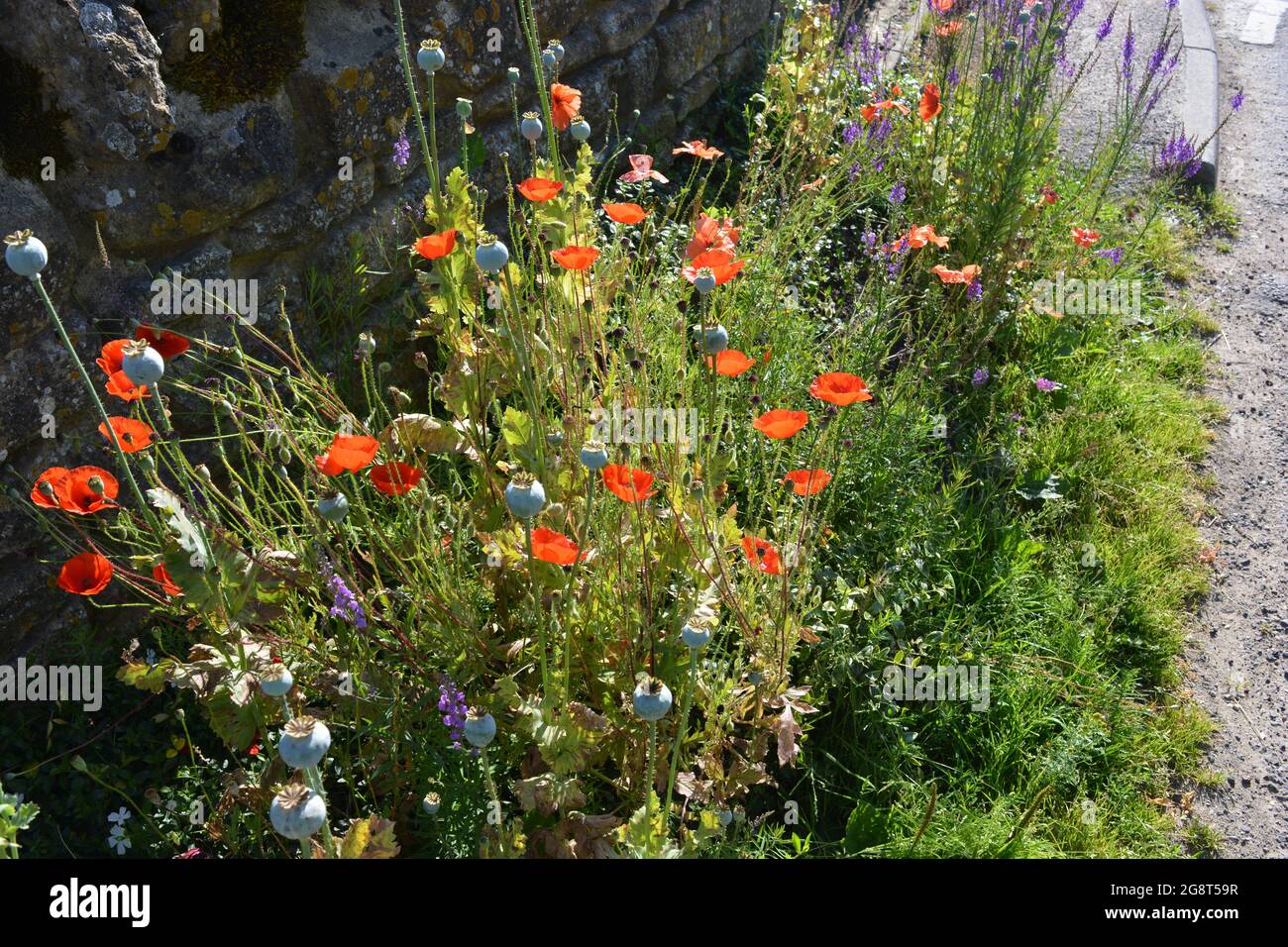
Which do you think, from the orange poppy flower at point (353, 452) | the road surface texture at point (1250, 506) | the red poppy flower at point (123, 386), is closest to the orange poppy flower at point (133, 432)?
the red poppy flower at point (123, 386)

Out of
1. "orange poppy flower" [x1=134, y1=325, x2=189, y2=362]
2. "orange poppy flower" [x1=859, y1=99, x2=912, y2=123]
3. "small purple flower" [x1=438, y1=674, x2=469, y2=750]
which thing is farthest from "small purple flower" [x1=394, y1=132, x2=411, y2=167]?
"orange poppy flower" [x1=859, y1=99, x2=912, y2=123]

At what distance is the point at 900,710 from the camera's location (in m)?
2.60

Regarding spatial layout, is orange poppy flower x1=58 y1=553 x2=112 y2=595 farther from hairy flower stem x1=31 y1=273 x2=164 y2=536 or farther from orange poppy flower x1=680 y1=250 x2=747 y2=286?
orange poppy flower x1=680 y1=250 x2=747 y2=286

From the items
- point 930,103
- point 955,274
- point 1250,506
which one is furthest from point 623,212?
A: point 1250,506

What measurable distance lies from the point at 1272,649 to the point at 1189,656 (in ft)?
0.83

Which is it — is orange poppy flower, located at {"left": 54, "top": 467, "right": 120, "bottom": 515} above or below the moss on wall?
below

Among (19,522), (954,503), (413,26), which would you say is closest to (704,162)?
(413,26)

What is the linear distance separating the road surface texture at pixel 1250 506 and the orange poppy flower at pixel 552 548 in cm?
186

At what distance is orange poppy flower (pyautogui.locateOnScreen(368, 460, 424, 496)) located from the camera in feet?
6.73

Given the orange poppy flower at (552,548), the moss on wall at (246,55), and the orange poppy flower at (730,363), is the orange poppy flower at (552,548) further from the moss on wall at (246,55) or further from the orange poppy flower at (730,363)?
the moss on wall at (246,55)

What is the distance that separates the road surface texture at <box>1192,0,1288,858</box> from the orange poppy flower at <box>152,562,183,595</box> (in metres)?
2.46

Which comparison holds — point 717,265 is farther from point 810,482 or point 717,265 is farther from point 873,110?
point 873,110

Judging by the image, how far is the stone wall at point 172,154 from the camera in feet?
7.56

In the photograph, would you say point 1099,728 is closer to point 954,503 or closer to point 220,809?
point 954,503
